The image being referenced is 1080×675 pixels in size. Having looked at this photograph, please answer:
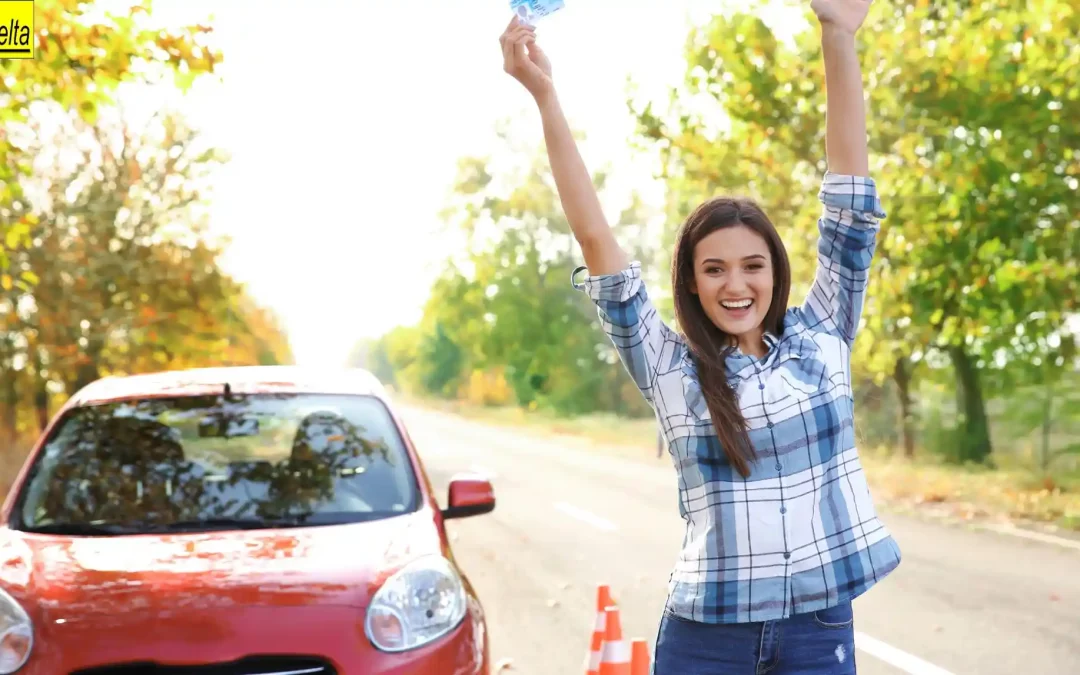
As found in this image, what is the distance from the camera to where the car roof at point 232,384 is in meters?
5.50

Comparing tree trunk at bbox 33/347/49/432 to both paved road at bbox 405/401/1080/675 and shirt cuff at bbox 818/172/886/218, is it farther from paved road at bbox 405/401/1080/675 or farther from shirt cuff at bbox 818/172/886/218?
shirt cuff at bbox 818/172/886/218

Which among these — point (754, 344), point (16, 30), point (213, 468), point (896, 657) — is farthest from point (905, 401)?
point (754, 344)

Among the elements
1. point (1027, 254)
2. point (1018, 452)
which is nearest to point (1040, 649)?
point (1027, 254)

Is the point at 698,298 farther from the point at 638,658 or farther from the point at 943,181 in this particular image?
the point at 943,181

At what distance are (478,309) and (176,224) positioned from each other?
113ft

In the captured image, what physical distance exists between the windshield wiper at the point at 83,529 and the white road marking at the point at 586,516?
8288 millimetres

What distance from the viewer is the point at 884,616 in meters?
7.69

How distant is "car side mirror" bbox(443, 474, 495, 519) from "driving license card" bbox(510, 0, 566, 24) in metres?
2.87

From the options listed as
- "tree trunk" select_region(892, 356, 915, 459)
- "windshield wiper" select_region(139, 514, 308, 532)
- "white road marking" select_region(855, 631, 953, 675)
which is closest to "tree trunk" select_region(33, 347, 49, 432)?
"tree trunk" select_region(892, 356, 915, 459)

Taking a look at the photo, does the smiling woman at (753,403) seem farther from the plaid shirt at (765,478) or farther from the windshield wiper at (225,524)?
the windshield wiper at (225,524)

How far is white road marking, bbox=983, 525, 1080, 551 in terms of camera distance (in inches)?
426

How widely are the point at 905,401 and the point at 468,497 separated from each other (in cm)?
1917

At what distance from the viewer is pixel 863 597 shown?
27.0 ft

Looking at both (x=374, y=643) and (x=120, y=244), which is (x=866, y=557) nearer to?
(x=374, y=643)
